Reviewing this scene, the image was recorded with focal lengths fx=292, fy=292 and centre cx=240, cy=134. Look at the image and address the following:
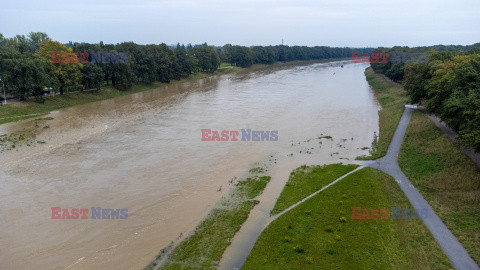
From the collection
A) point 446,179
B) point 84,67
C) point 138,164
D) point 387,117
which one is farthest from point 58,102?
point 446,179

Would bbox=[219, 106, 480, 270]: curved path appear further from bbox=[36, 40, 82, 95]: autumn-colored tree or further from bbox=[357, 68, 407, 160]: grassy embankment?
bbox=[36, 40, 82, 95]: autumn-colored tree

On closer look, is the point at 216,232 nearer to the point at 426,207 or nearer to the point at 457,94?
the point at 426,207

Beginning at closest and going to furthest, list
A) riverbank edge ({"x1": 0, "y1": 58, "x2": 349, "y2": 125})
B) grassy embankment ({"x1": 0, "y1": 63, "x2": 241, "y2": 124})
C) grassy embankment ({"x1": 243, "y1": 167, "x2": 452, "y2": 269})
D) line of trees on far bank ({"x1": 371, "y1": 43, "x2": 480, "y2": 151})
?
grassy embankment ({"x1": 243, "y1": 167, "x2": 452, "y2": 269}) < line of trees on far bank ({"x1": 371, "y1": 43, "x2": 480, "y2": 151}) < grassy embankment ({"x1": 0, "y1": 63, "x2": 241, "y2": 124}) < riverbank edge ({"x1": 0, "y1": 58, "x2": 349, "y2": 125})

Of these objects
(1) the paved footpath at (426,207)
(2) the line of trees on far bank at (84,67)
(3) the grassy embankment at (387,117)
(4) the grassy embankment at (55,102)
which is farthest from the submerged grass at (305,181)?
(2) the line of trees on far bank at (84,67)

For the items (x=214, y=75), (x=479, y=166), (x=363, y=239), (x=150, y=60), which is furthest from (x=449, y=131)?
(x=214, y=75)

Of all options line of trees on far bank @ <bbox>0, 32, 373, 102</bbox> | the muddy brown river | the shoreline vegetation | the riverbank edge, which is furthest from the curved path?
line of trees on far bank @ <bbox>0, 32, 373, 102</bbox>

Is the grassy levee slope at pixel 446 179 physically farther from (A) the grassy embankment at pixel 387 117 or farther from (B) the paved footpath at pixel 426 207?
(A) the grassy embankment at pixel 387 117

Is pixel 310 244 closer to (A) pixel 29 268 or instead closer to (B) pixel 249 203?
(B) pixel 249 203
